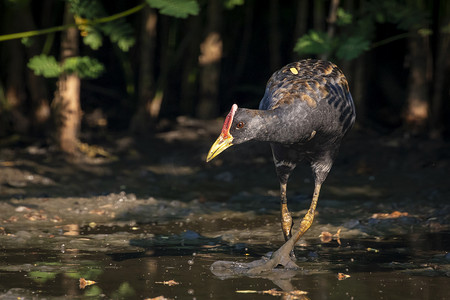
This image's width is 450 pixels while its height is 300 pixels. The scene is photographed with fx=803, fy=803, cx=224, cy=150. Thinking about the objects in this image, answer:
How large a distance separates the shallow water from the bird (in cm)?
37

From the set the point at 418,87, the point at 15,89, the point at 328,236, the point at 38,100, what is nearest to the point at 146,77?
the point at 38,100

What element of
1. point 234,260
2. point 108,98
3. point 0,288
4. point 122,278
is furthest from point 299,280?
point 108,98

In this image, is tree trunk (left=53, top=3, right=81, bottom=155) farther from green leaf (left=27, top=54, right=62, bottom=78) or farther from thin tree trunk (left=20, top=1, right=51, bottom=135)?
thin tree trunk (left=20, top=1, right=51, bottom=135)

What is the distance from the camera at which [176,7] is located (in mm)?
9086

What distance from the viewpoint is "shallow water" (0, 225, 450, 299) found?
5266 millimetres

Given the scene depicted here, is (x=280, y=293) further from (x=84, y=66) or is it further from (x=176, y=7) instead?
(x=84, y=66)

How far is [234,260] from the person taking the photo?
646cm

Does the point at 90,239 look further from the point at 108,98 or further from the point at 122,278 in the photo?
the point at 108,98

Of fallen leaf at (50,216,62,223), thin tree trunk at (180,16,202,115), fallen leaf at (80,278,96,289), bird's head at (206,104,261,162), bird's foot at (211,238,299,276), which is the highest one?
thin tree trunk at (180,16,202,115)

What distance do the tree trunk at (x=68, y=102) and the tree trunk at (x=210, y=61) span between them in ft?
8.26

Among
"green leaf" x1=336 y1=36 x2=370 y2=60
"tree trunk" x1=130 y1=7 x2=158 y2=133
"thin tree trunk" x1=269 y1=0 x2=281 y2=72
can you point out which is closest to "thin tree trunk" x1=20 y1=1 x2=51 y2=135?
"tree trunk" x1=130 y1=7 x2=158 y2=133

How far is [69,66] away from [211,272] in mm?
5731

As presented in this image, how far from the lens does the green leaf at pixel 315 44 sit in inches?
405

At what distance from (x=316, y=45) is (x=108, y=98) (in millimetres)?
6320
